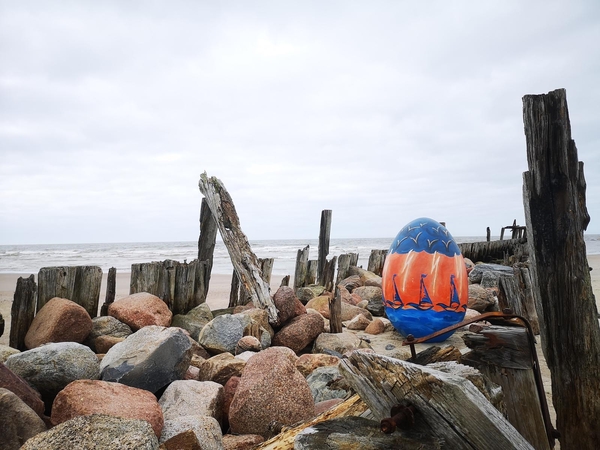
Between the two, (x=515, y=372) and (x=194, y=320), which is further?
(x=194, y=320)

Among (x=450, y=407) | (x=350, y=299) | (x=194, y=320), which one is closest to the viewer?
(x=450, y=407)

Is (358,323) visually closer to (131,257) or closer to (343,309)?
(343,309)

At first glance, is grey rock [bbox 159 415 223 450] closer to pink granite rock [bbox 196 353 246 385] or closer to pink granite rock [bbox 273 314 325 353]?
pink granite rock [bbox 196 353 246 385]

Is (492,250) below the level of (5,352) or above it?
above

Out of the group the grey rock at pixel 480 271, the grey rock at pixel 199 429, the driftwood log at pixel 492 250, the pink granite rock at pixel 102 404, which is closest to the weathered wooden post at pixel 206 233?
the pink granite rock at pixel 102 404

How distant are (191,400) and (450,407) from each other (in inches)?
107

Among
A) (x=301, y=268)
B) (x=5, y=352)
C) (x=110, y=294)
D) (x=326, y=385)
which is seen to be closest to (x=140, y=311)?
(x=110, y=294)

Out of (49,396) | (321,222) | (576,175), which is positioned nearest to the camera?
(576,175)

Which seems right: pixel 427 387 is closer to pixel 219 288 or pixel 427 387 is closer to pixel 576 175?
pixel 576 175

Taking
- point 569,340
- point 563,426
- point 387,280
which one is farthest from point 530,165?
point 387,280

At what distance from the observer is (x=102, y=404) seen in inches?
116

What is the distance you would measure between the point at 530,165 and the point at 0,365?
3781 mm

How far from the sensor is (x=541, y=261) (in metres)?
2.60

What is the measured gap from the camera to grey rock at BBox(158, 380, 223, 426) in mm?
3369
